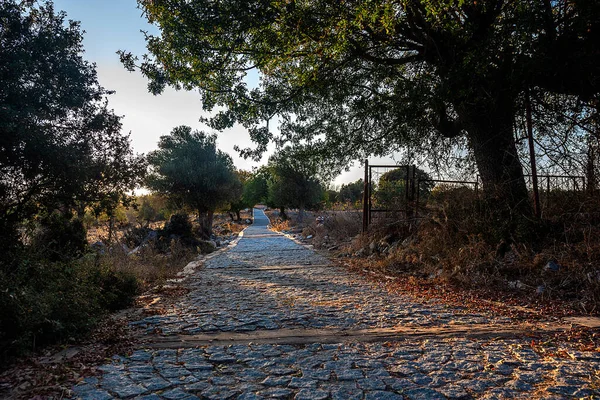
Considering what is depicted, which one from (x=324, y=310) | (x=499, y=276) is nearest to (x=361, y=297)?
(x=324, y=310)

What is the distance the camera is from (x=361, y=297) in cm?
663

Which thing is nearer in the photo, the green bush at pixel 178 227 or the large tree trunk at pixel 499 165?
the large tree trunk at pixel 499 165

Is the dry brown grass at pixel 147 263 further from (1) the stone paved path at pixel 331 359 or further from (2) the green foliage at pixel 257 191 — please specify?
(2) the green foliage at pixel 257 191

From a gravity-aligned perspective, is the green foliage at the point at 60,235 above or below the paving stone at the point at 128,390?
above

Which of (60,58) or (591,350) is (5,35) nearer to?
(60,58)

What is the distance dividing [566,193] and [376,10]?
17.4 ft

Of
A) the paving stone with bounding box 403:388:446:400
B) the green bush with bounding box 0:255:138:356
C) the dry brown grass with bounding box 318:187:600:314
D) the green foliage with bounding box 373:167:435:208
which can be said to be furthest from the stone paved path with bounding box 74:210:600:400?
the green foliage with bounding box 373:167:435:208

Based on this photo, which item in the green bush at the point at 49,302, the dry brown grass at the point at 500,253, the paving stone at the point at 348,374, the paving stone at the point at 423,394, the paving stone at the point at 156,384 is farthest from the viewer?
the dry brown grass at the point at 500,253

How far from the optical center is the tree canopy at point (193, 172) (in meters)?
22.3

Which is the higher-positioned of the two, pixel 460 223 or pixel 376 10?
pixel 376 10

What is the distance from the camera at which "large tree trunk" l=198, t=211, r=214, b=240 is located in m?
21.1

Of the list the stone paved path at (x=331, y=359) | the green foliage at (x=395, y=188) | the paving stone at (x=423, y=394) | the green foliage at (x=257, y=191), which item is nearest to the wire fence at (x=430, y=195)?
the green foliage at (x=395, y=188)

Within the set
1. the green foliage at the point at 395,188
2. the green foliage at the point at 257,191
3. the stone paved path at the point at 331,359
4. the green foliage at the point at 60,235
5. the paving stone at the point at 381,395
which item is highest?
the green foliage at the point at 257,191

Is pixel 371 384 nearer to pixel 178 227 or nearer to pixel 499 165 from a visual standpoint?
pixel 499 165
